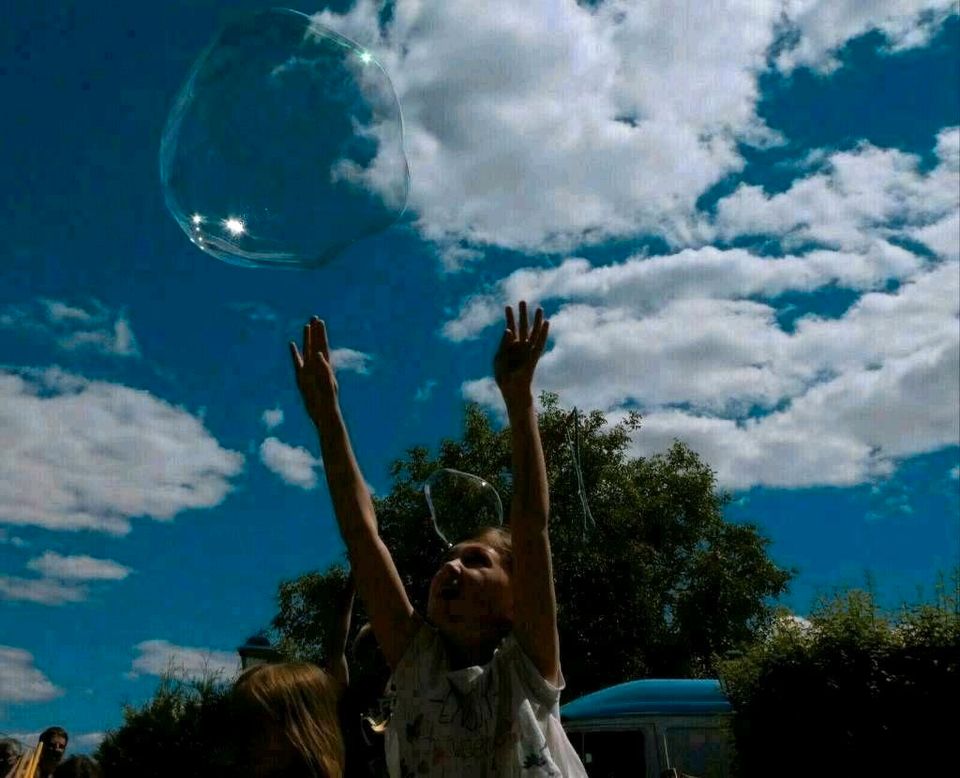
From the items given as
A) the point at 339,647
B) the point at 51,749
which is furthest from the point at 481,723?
the point at 51,749

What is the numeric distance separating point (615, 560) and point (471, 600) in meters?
25.1

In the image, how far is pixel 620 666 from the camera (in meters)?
25.7

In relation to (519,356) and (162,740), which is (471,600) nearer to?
(519,356)

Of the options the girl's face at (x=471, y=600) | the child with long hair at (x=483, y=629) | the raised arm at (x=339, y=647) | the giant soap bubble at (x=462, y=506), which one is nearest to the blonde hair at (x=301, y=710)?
the child with long hair at (x=483, y=629)

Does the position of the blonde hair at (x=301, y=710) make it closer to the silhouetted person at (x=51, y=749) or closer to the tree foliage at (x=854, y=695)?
the silhouetted person at (x=51, y=749)

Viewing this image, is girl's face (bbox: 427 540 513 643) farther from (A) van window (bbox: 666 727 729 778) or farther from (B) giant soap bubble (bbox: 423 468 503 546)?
(A) van window (bbox: 666 727 729 778)

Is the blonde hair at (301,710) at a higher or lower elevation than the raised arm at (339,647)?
lower

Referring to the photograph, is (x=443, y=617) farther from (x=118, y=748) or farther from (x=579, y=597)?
(x=118, y=748)

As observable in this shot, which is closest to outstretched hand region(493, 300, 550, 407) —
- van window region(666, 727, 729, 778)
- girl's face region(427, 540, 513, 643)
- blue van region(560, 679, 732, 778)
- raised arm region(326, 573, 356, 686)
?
girl's face region(427, 540, 513, 643)

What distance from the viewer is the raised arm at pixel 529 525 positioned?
2170mm

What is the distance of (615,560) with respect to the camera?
2669 cm

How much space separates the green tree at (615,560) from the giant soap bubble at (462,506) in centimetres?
2079

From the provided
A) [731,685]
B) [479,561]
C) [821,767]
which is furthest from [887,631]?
[479,561]

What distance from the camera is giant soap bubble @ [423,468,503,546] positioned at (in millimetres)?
4043
